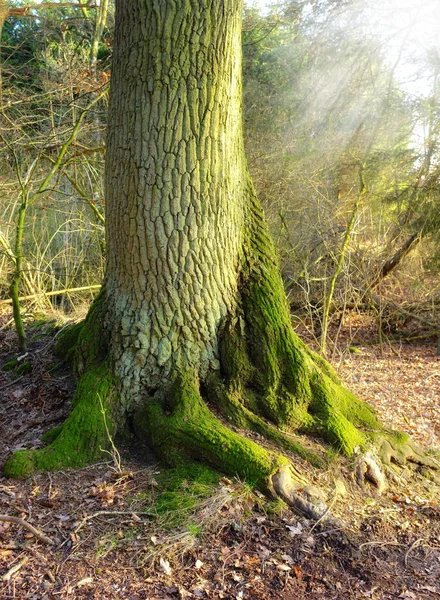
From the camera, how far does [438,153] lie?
28.7ft

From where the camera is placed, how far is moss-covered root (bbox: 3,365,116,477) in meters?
3.33

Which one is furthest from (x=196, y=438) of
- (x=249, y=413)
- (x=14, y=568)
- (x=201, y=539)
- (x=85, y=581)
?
(x=14, y=568)

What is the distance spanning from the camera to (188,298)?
3.64 metres

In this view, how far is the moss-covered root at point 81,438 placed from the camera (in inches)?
131

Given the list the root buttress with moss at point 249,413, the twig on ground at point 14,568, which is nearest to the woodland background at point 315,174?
the root buttress with moss at point 249,413

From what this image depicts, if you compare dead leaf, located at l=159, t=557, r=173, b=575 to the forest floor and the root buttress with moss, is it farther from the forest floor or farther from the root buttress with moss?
the root buttress with moss

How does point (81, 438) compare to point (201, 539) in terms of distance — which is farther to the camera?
point (81, 438)

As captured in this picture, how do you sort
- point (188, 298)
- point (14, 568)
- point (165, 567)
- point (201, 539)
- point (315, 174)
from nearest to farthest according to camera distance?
point (14, 568) → point (165, 567) → point (201, 539) → point (188, 298) → point (315, 174)

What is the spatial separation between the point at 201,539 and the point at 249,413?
1.05 m

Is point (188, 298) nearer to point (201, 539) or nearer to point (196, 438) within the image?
point (196, 438)

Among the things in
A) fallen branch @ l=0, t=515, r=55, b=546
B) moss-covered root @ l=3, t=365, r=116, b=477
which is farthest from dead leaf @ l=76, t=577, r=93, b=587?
moss-covered root @ l=3, t=365, r=116, b=477

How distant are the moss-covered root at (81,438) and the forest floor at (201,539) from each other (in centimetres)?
9

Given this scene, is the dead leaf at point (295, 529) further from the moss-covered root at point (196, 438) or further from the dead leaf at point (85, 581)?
the dead leaf at point (85, 581)

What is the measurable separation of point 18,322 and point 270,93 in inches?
369
